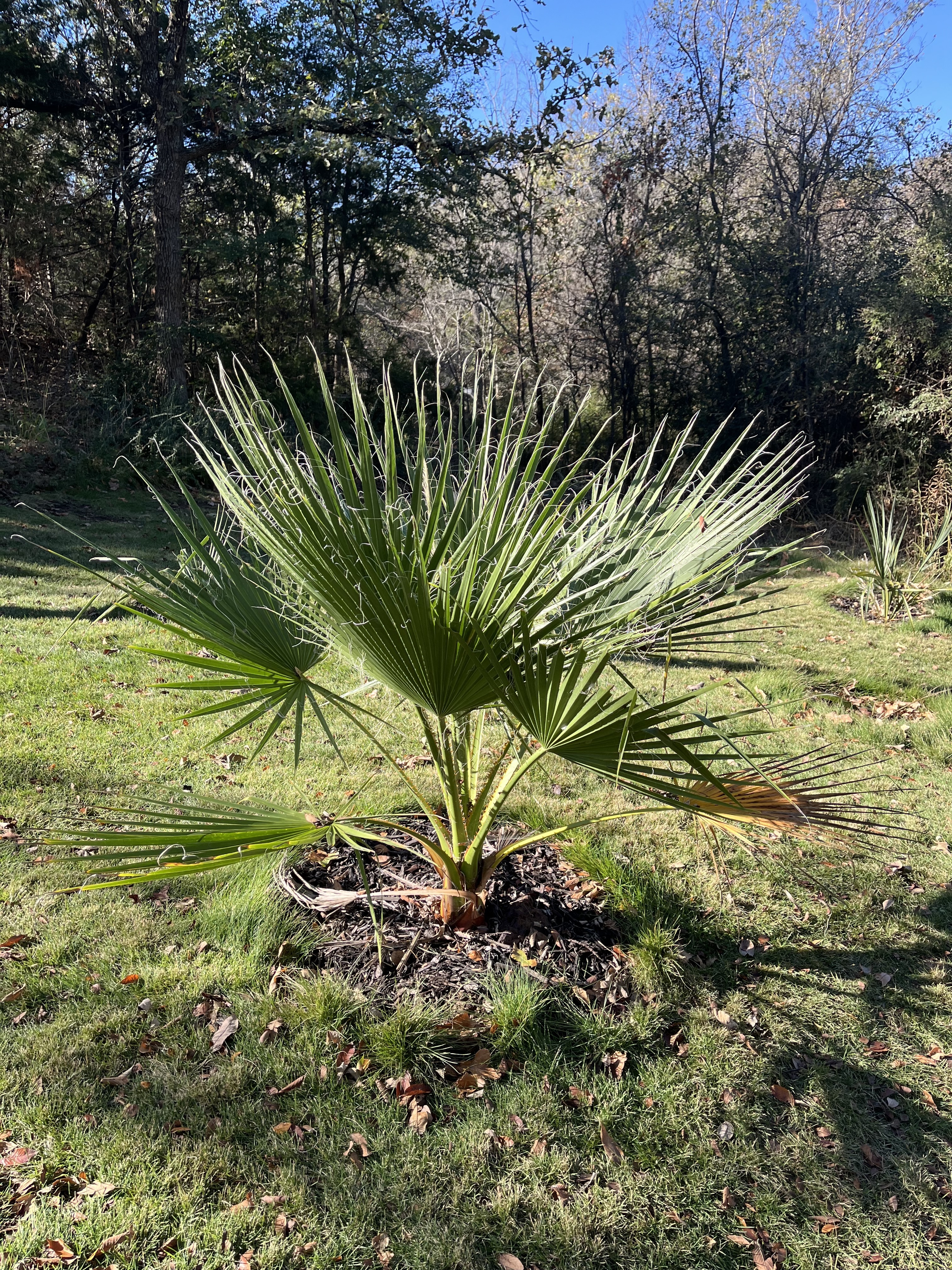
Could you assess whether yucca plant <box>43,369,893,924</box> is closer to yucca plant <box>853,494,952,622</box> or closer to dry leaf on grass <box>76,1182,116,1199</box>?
dry leaf on grass <box>76,1182,116,1199</box>

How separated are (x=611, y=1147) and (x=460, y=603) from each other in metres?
1.60

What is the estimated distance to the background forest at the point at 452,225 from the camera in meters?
11.5

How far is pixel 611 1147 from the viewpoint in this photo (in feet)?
6.98

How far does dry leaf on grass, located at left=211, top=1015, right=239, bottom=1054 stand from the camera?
2.37m

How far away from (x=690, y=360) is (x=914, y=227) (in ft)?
13.4

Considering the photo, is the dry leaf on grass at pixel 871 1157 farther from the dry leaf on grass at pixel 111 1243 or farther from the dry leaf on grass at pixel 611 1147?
the dry leaf on grass at pixel 111 1243

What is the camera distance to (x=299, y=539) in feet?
6.25

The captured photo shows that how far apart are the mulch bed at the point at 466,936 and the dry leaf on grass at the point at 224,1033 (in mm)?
333

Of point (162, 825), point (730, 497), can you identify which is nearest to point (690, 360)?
point (730, 497)

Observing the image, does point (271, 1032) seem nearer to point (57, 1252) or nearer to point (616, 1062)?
point (57, 1252)

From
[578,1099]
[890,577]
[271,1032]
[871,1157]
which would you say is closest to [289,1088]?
[271,1032]

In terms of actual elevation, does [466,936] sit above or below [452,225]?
below

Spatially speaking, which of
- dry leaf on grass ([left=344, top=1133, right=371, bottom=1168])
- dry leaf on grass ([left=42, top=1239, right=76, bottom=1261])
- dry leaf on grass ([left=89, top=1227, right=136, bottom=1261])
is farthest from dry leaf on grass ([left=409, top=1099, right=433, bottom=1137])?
dry leaf on grass ([left=42, top=1239, right=76, bottom=1261])

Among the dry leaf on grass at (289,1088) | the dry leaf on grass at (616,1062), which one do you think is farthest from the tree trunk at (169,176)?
the dry leaf on grass at (616,1062)
